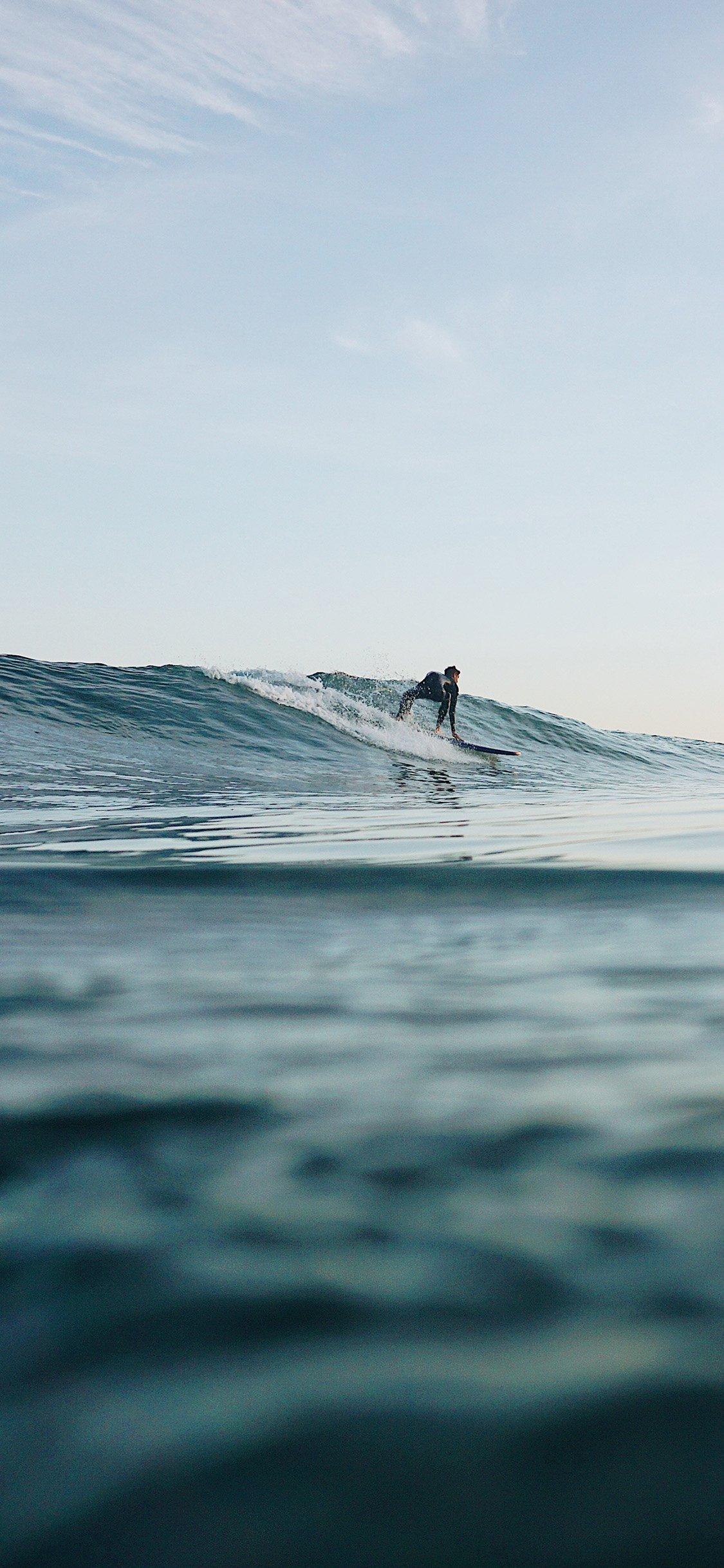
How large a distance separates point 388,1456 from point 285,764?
14099mm

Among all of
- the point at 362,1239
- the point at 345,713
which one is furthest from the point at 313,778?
the point at 362,1239

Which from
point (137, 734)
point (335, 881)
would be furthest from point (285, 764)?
point (335, 881)

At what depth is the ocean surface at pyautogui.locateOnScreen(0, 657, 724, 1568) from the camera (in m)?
0.68

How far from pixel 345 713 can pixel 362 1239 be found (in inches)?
773

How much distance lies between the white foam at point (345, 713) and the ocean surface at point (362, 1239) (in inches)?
586

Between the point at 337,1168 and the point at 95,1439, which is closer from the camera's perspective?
the point at 95,1439

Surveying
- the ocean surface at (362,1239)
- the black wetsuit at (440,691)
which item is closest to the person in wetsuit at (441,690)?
the black wetsuit at (440,691)

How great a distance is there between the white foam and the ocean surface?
14883mm

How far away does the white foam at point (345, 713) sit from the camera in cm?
1784

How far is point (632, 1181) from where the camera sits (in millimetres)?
1150

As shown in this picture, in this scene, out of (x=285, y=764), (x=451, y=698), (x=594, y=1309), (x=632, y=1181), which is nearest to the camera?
(x=594, y=1309)

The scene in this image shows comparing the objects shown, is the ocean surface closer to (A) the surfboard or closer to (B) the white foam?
(A) the surfboard

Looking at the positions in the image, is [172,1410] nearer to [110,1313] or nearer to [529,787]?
[110,1313]

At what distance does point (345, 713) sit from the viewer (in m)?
20.6
